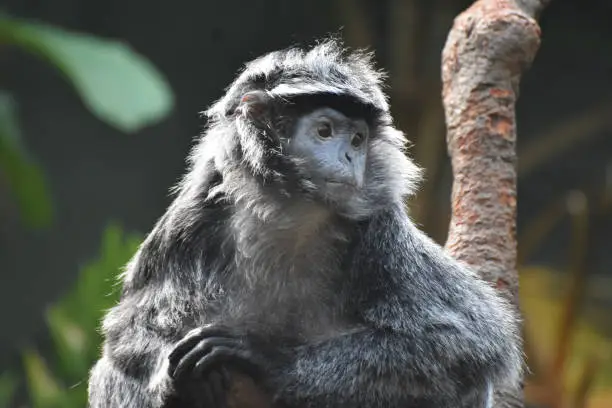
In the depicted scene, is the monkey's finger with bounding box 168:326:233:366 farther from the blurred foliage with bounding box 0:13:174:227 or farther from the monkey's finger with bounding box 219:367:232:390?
the blurred foliage with bounding box 0:13:174:227

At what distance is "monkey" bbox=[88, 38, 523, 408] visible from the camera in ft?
10.1

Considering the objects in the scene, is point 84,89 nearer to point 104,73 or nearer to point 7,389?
point 104,73

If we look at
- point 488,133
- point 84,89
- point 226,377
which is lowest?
point 226,377

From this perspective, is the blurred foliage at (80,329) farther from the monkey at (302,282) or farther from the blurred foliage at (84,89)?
the monkey at (302,282)

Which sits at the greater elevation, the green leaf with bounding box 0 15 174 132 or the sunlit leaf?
the green leaf with bounding box 0 15 174 132

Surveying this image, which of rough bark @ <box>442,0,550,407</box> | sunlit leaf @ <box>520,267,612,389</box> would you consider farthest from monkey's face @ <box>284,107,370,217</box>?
sunlit leaf @ <box>520,267,612,389</box>

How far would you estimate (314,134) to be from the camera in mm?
3176

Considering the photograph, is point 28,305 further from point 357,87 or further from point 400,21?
point 357,87

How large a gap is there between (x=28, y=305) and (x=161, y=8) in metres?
2.76

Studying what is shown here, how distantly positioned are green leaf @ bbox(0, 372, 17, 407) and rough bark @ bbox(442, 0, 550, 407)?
4348mm

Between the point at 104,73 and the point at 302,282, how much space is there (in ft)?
12.3

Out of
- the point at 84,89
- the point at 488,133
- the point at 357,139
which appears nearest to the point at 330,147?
the point at 357,139

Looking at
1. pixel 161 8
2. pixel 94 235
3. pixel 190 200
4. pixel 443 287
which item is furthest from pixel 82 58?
pixel 443 287

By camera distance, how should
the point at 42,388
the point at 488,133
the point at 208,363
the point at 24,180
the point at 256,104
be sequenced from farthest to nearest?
the point at 24,180 < the point at 42,388 < the point at 488,133 < the point at 256,104 < the point at 208,363
